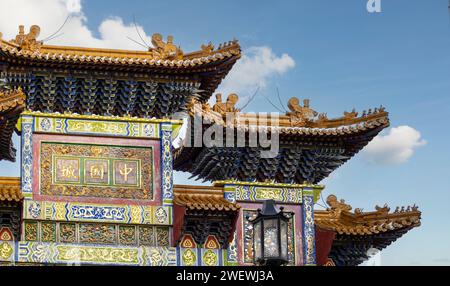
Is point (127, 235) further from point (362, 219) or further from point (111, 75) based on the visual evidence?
point (362, 219)

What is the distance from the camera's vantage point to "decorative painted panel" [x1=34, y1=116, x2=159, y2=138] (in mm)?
26594

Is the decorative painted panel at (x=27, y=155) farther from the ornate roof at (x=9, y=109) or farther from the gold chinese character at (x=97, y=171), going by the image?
the gold chinese character at (x=97, y=171)

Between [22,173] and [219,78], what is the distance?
18.0ft

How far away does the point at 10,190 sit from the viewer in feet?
84.1

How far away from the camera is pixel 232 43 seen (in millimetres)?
27344

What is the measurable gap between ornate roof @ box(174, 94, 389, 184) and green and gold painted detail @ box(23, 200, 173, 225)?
2280 mm

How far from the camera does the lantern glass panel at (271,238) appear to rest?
1653cm

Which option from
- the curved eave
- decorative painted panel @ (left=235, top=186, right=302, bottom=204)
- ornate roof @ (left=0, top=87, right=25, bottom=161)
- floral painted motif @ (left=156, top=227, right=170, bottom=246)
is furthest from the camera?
decorative painted panel @ (left=235, top=186, right=302, bottom=204)

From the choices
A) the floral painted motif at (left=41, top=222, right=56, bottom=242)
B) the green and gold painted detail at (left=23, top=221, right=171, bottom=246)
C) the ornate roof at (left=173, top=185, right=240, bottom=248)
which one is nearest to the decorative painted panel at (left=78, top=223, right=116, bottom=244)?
the green and gold painted detail at (left=23, top=221, right=171, bottom=246)

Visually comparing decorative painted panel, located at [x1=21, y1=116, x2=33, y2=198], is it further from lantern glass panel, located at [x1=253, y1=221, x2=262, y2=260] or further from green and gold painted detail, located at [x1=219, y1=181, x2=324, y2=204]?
lantern glass panel, located at [x1=253, y1=221, x2=262, y2=260]

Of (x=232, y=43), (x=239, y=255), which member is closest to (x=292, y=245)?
(x=239, y=255)

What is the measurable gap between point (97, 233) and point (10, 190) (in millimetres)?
2220

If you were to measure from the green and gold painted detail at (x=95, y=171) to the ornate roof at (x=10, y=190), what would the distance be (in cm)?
59

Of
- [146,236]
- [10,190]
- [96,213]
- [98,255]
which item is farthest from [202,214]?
[10,190]
